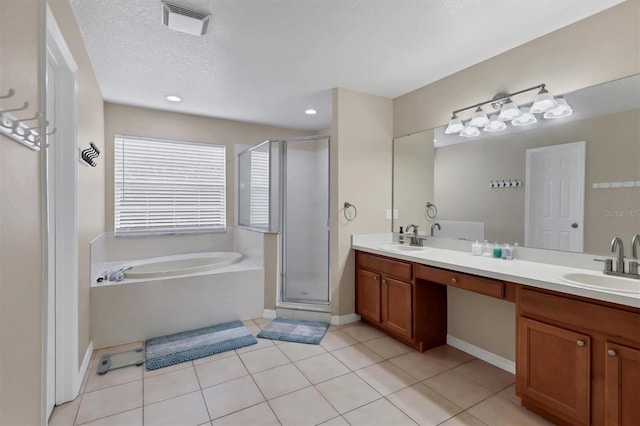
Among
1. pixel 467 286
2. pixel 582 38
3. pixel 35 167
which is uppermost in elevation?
pixel 582 38

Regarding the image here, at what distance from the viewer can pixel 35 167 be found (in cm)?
126

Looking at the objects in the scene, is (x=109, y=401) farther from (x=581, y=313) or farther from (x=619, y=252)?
(x=619, y=252)

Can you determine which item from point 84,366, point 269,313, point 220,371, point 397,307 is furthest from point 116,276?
point 397,307

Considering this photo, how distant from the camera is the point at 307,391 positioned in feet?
6.76

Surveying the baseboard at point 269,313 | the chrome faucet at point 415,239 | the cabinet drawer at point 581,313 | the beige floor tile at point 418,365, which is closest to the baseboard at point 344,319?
the baseboard at point 269,313

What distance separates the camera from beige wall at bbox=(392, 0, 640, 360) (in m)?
1.81

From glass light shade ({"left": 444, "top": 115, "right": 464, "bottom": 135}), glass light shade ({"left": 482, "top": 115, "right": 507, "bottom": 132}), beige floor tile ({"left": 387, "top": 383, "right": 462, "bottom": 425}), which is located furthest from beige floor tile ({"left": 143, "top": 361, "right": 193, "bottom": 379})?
glass light shade ({"left": 482, "top": 115, "right": 507, "bottom": 132})

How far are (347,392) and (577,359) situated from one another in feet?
4.39

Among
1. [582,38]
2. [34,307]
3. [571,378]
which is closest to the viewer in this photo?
[34,307]

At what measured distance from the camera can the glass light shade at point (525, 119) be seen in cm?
222

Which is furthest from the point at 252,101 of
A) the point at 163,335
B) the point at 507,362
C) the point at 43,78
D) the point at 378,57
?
the point at 507,362

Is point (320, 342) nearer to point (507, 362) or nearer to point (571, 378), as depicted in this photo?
point (507, 362)

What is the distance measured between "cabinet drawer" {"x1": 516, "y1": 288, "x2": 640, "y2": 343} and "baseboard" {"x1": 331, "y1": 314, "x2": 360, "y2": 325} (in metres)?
1.76

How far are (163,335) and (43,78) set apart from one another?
2396 millimetres
